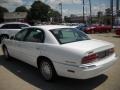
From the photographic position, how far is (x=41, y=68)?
6.45 metres

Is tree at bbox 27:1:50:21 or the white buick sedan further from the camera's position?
tree at bbox 27:1:50:21

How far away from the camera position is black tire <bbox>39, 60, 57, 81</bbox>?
594 cm

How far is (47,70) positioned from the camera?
20.1 feet

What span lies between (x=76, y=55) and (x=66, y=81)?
Answer: 4.27 feet

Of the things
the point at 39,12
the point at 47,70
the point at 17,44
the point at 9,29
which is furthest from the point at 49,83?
the point at 39,12

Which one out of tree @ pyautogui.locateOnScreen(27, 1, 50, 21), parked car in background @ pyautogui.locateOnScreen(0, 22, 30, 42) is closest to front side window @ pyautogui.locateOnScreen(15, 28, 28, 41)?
parked car in background @ pyautogui.locateOnScreen(0, 22, 30, 42)

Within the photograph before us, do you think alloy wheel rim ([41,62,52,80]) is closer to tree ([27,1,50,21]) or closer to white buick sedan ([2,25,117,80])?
white buick sedan ([2,25,117,80])

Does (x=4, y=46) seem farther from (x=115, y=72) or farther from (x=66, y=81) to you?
(x=115, y=72)

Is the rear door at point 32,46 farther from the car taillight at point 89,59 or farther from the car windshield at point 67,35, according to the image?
the car taillight at point 89,59

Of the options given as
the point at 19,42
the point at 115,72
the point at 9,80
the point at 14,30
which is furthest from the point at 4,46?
the point at 14,30

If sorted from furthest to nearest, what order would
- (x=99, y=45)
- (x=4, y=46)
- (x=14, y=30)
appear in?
1. (x=14, y=30)
2. (x=4, y=46)
3. (x=99, y=45)

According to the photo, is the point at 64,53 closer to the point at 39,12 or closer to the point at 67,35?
the point at 67,35

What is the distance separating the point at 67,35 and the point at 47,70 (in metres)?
1.21

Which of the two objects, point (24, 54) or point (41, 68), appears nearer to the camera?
point (41, 68)
